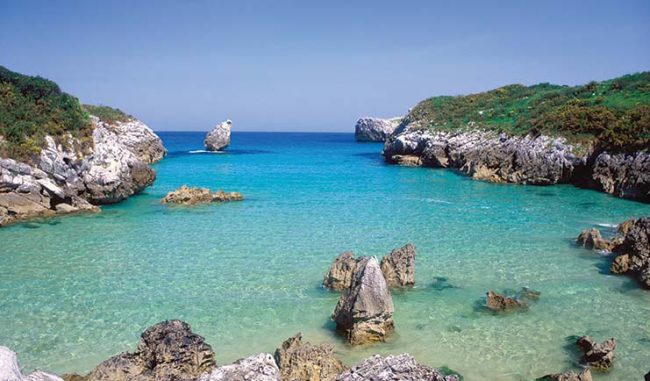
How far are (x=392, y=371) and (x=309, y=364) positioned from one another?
3721mm

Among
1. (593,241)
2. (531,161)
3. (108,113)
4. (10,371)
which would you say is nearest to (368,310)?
(10,371)

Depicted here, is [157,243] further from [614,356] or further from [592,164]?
[592,164]

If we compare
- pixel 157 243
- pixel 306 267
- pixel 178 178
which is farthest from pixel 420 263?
pixel 178 178

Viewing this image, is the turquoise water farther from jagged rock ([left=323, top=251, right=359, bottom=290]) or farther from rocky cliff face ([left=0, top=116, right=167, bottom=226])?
rocky cliff face ([left=0, top=116, right=167, bottom=226])

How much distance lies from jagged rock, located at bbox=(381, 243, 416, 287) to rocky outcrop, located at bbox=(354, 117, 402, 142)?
12361cm

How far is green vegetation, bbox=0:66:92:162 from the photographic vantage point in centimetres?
2912

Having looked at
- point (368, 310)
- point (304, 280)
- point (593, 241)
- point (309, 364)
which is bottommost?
point (304, 280)

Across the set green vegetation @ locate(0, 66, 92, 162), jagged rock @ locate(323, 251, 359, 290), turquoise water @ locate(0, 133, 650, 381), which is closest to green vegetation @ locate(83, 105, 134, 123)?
green vegetation @ locate(0, 66, 92, 162)

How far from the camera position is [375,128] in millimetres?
143375

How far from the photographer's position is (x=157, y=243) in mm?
22953

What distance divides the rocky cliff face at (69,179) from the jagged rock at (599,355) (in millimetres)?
25940

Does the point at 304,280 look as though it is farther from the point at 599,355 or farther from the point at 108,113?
the point at 108,113

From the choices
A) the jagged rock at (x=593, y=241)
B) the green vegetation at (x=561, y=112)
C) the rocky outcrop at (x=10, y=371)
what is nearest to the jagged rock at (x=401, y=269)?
the jagged rock at (x=593, y=241)

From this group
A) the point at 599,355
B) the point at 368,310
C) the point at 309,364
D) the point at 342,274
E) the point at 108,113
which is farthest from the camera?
the point at 108,113
